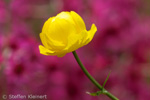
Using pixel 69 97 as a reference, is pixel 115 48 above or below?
above

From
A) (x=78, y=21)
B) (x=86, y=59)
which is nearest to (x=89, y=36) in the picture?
(x=78, y=21)

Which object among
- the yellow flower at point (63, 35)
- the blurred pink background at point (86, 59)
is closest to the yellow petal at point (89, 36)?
the yellow flower at point (63, 35)

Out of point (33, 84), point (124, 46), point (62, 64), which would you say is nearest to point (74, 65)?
point (62, 64)

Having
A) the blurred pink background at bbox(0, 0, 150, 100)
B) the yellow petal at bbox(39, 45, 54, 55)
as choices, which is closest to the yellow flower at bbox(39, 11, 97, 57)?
the yellow petal at bbox(39, 45, 54, 55)

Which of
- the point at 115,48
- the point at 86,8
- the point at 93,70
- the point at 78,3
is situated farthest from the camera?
the point at 86,8

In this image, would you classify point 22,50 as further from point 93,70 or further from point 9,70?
point 93,70

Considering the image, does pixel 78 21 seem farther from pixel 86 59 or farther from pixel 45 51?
pixel 86 59

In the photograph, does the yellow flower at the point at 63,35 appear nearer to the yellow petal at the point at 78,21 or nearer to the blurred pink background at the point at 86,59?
the yellow petal at the point at 78,21

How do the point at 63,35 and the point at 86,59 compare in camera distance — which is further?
the point at 86,59
